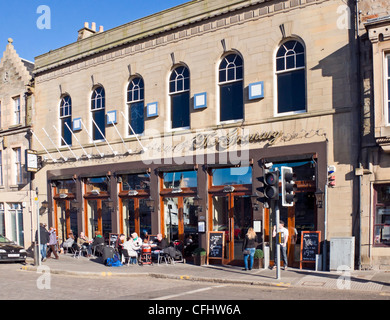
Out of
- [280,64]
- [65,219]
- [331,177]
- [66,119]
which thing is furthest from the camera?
[66,119]

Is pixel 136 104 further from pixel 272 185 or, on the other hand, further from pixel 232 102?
pixel 272 185

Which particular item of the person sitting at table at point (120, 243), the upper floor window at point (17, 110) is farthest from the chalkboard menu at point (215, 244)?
the upper floor window at point (17, 110)

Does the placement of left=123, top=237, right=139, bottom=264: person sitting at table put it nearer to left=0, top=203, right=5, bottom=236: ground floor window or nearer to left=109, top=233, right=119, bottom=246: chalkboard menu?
left=109, top=233, right=119, bottom=246: chalkboard menu

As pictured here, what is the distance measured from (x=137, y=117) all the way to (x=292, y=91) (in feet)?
25.0

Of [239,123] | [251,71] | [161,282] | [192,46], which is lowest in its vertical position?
[161,282]

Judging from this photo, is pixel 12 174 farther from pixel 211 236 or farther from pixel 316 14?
pixel 316 14

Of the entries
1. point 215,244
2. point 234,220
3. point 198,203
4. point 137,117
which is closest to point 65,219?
point 137,117

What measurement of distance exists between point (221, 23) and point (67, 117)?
34.2 ft

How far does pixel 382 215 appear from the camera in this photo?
51.0 ft

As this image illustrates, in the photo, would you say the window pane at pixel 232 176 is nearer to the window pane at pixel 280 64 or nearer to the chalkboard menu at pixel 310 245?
the chalkboard menu at pixel 310 245

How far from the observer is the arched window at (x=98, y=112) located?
23.4m

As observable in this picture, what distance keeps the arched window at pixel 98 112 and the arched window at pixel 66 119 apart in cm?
186
